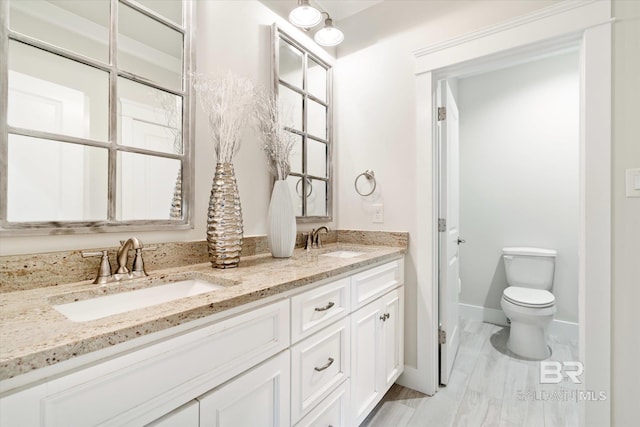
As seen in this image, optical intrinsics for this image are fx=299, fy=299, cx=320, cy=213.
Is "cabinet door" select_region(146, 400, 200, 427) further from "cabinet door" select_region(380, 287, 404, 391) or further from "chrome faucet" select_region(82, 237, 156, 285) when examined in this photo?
"cabinet door" select_region(380, 287, 404, 391)

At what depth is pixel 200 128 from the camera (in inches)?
53.1

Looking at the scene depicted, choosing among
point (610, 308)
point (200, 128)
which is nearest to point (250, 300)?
point (200, 128)

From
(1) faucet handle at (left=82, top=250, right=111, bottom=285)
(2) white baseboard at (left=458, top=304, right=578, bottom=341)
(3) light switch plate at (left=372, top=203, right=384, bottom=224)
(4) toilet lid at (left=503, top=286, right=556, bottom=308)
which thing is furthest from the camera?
(2) white baseboard at (left=458, top=304, right=578, bottom=341)

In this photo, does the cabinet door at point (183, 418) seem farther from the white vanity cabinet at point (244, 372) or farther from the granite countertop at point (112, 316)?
the granite countertop at point (112, 316)

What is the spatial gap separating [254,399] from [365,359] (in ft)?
2.38

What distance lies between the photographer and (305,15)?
1.62 metres

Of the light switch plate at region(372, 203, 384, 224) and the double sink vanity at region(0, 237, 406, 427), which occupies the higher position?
the light switch plate at region(372, 203, 384, 224)

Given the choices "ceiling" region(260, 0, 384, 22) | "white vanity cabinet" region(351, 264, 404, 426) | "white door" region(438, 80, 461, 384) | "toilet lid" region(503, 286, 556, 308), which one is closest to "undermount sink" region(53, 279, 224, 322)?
"white vanity cabinet" region(351, 264, 404, 426)

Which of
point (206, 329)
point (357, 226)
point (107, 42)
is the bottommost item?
point (206, 329)

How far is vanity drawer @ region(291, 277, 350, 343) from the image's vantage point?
1.04 meters

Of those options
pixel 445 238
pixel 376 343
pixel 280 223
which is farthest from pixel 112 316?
pixel 445 238

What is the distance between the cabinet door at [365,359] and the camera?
4.46ft

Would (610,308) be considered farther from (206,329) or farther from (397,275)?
(206,329)

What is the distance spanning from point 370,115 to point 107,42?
1506mm
